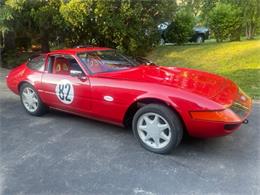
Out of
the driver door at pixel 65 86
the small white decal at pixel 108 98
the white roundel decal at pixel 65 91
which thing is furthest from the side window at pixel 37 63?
the small white decal at pixel 108 98

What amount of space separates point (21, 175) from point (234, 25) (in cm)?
1224

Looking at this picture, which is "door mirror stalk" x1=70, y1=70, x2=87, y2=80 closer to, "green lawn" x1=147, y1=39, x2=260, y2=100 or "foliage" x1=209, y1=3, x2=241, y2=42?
"green lawn" x1=147, y1=39, x2=260, y2=100

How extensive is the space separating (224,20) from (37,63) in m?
10.3

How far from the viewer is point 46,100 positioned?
16.1 feet

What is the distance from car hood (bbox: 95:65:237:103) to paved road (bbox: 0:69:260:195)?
743 millimetres

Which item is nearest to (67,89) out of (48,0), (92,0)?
(92,0)

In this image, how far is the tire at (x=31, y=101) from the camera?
508 centimetres

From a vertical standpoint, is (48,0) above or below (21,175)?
above

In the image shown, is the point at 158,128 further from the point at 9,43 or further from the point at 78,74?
the point at 9,43

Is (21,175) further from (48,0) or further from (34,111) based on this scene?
(48,0)

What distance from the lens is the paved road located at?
299 cm

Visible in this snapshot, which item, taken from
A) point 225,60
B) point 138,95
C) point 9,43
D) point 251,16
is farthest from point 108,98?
point 251,16

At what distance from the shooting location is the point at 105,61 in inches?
182

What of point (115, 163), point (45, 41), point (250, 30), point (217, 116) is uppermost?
point (250, 30)
